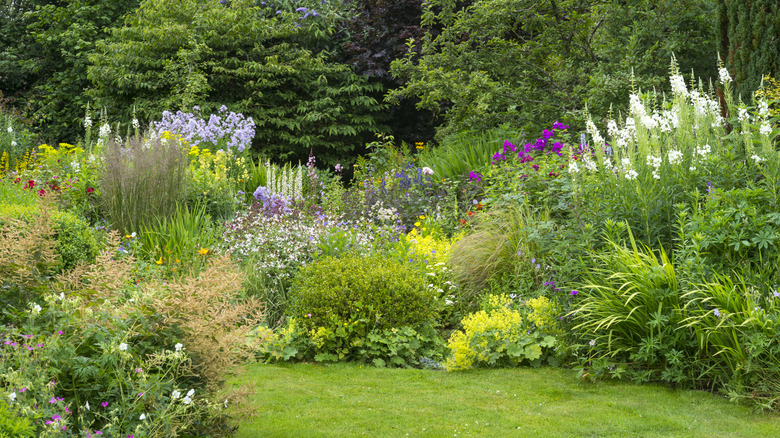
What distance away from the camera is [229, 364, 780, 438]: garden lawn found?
360 centimetres

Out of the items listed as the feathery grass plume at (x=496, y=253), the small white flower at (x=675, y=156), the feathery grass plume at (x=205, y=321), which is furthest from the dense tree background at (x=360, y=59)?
the feathery grass plume at (x=205, y=321)

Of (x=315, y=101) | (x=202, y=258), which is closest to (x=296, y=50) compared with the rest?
(x=315, y=101)

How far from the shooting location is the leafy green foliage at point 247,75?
12.9 meters

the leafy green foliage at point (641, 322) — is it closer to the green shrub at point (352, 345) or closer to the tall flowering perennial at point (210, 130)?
the green shrub at point (352, 345)

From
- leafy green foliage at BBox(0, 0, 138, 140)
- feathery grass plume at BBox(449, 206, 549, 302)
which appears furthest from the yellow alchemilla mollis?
leafy green foliage at BBox(0, 0, 138, 140)

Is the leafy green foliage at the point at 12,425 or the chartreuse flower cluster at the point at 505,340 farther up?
the leafy green foliage at the point at 12,425

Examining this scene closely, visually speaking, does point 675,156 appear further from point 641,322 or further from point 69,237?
point 69,237

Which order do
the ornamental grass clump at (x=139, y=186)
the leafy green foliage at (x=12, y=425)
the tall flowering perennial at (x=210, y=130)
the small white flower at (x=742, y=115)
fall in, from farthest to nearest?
the tall flowering perennial at (x=210, y=130), the ornamental grass clump at (x=139, y=186), the small white flower at (x=742, y=115), the leafy green foliage at (x=12, y=425)

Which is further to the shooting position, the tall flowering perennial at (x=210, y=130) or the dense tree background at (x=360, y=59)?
the tall flowering perennial at (x=210, y=130)

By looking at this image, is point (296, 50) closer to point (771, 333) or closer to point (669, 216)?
point (669, 216)

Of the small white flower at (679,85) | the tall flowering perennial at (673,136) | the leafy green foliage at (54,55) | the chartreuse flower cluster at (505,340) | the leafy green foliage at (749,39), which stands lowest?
the chartreuse flower cluster at (505,340)

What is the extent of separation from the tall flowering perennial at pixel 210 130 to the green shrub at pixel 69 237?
4960mm

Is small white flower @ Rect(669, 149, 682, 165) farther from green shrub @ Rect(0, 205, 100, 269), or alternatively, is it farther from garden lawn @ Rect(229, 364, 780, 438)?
green shrub @ Rect(0, 205, 100, 269)

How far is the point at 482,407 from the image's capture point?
13.1 ft
